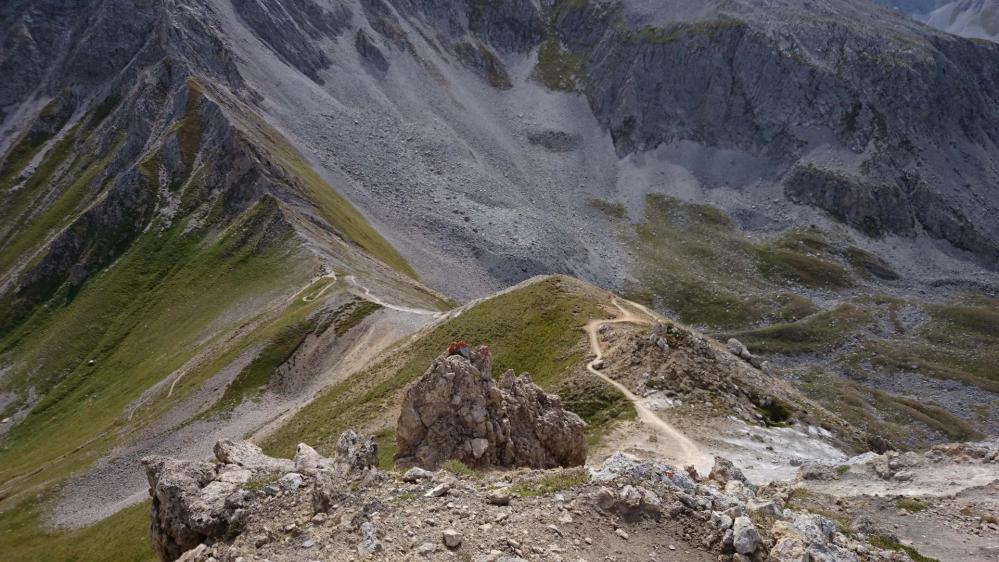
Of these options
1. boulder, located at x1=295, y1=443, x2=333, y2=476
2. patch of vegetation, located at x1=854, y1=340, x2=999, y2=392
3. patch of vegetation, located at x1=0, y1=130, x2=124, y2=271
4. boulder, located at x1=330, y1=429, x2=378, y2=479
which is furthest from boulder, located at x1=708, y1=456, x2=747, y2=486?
patch of vegetation, located at x1=0, y1=130, x2=124, y2=271

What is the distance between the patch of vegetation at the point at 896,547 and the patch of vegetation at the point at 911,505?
2757 mm

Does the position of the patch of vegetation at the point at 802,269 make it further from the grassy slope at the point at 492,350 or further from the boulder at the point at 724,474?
the boulder at the point at 724,474

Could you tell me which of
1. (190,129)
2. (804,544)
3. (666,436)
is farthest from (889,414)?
(190,129)

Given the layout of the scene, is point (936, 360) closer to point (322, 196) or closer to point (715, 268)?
point (715, 268)

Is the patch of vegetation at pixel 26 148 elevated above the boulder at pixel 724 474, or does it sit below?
above

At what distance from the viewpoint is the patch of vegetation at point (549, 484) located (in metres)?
18.8

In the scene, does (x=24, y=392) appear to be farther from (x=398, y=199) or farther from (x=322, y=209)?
(x=398, y=199)

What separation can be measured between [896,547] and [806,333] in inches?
5124

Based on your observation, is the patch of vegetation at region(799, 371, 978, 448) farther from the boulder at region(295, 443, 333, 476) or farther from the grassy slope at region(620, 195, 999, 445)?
the boulder at region(295, 443, 333, 476)

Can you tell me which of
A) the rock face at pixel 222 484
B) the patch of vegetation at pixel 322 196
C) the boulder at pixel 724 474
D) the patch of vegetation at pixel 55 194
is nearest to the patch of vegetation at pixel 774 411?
the boulder at pixel 724 474

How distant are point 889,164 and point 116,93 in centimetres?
21313

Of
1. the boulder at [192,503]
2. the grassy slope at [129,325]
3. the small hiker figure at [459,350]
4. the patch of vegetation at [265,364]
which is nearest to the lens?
the boulder at [192,503]

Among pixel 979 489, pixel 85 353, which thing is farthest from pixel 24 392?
pixel 979 489

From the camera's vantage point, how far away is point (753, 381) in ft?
138
